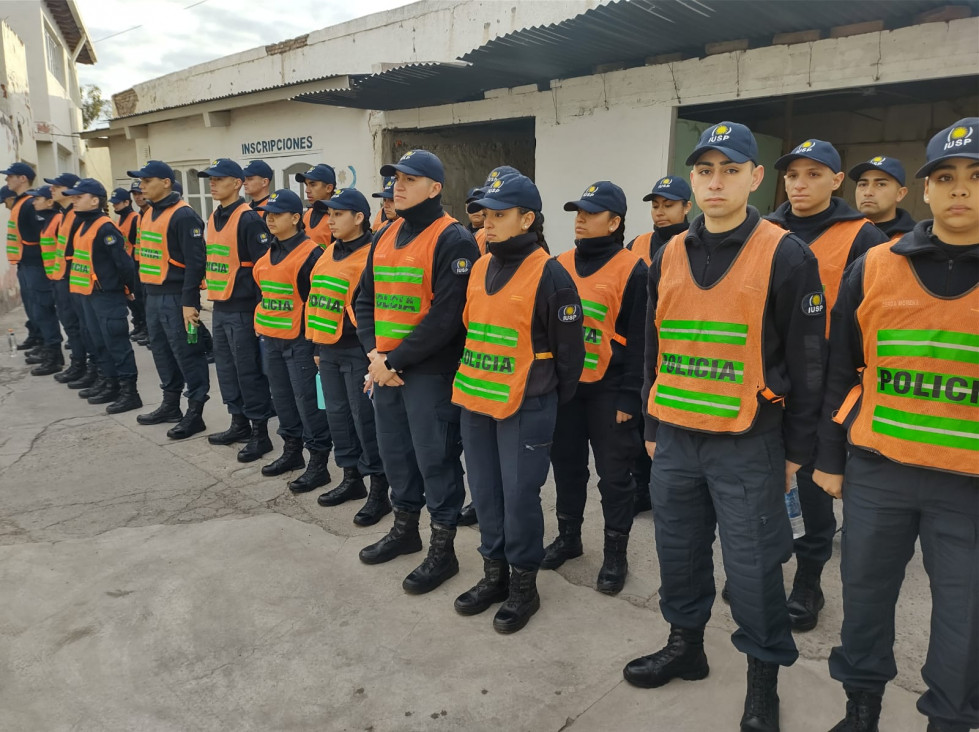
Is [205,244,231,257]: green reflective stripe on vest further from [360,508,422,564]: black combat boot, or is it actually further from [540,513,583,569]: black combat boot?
[540,513,583,569]: black combat boot

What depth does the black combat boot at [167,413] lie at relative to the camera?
5.93 metres

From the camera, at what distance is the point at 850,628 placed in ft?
7.09

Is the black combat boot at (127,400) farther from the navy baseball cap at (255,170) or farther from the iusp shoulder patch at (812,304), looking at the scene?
the iusp shoulder patch at (812,304)

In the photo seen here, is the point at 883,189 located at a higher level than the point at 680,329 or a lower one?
higher

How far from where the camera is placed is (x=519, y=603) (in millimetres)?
3008

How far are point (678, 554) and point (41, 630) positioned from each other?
272 centimetres

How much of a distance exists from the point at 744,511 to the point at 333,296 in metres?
2.59

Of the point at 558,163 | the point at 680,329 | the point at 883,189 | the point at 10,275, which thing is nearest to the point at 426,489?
the point at 680,329

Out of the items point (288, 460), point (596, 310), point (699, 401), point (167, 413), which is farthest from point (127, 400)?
point (699, 401)

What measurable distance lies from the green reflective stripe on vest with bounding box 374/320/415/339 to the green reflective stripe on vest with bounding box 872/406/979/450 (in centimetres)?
202

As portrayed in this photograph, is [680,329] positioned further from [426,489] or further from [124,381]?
[124,381]

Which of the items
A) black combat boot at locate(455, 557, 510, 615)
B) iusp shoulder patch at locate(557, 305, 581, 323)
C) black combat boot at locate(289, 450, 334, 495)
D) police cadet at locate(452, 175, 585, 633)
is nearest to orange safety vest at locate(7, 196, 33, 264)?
black combat boot at locate(289, 450, 334, 495)

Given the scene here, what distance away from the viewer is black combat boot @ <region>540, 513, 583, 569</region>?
11.6ft

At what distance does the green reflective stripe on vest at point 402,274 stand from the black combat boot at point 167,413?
3.47m
